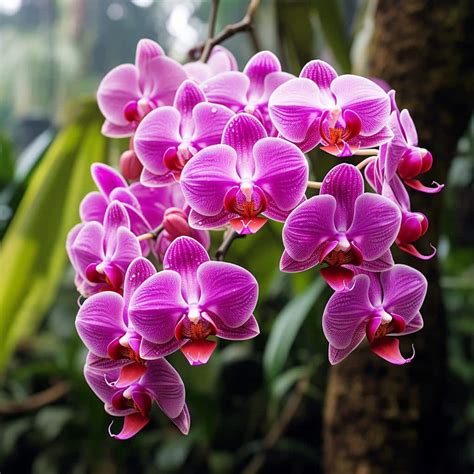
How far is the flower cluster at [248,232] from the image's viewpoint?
31 cm

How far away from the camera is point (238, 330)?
0.32 meters

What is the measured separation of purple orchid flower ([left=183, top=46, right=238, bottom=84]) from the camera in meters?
0.43

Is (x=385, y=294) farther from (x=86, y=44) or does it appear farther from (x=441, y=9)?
(x=86, y=44)

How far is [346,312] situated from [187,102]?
0.53 feet

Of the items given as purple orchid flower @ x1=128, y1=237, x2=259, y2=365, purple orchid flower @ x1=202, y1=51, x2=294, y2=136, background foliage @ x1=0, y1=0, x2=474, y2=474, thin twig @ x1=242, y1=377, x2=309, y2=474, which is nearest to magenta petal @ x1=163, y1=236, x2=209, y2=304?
purple orchid flower @ x1=128, y1=237, x2=259, y2=365

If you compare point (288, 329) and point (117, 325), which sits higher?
point (117, 325)

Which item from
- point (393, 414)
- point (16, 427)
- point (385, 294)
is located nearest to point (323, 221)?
point (385, 294)

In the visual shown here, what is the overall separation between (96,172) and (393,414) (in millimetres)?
554

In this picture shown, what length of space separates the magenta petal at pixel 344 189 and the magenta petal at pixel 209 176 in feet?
0.17

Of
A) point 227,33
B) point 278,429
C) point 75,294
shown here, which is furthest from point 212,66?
point 75,294

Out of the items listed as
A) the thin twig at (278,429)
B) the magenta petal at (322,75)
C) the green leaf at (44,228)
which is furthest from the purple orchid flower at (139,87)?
the thin twig at (278,429)

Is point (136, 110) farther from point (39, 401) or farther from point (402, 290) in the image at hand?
point (39, 401)

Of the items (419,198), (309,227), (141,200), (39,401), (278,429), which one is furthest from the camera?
(39,401)

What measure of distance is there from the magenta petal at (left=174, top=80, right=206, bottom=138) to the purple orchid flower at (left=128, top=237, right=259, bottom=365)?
0.09 meters
